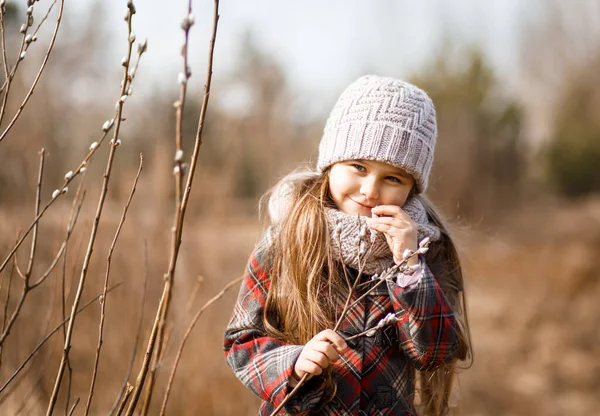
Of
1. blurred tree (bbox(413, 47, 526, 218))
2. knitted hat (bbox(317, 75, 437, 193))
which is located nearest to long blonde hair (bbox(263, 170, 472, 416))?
knitted hat (bbox(317, 75, 437, 193))

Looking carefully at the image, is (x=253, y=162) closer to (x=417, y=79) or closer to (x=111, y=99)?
(x=111, y=99)

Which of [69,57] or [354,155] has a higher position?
[69,57]

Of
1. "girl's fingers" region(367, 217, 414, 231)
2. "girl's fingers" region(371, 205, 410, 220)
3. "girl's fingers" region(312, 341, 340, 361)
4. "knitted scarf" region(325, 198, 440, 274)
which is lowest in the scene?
"girl's fingers" region(312, 341, 340, 361)

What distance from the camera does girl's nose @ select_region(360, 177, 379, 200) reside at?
1539 mm

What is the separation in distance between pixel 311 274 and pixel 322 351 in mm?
255

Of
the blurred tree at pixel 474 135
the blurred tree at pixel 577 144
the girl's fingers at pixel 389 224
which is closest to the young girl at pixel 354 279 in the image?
the girl's fingers at pixel 389 224

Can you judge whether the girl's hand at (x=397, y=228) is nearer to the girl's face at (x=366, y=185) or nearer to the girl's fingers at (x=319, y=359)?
the girl's face at (x=366, y=185)

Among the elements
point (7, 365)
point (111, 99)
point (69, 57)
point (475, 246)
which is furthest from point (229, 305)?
point (475, 246)

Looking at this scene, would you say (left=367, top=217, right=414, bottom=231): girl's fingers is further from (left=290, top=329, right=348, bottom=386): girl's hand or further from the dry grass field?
the dry grass field

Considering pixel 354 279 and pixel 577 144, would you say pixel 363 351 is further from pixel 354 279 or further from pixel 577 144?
pixel 577 144

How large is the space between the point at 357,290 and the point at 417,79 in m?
12.3

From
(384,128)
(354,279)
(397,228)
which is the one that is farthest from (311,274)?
(384,128)

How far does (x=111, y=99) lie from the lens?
7180 mm

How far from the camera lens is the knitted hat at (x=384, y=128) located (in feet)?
5.15
